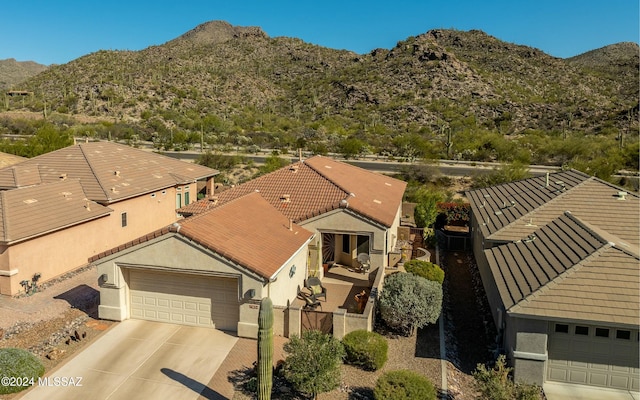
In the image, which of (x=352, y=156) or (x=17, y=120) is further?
(x=17, y=120)

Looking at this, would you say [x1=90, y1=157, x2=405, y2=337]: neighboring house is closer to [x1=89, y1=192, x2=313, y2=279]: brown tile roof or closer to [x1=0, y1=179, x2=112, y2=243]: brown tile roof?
[x1=89, y1=192, x2=313, y2=279]: brown tile roof

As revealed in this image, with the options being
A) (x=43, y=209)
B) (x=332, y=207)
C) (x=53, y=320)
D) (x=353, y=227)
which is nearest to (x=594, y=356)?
(x=353, y=227)

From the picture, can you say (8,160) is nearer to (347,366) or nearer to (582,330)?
(347,366)

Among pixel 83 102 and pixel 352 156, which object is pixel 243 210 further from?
pixel 83 102

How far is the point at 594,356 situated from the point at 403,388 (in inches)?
203

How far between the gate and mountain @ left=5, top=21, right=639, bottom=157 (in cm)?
5748

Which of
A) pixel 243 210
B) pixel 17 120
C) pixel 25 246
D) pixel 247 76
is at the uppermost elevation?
pixel 247 76

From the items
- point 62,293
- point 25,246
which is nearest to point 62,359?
point 62,293

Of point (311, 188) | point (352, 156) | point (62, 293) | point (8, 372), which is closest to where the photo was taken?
point (8, 372)

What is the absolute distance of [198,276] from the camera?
51.7 feet

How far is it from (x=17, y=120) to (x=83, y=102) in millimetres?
18689

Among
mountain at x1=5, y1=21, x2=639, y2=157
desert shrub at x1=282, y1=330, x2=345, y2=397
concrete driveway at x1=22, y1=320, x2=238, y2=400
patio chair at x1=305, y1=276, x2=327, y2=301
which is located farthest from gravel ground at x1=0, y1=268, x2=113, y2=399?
mountain at x1=5, y1=21, x2=639, y2=157

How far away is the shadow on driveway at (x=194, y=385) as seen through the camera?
39.4ft

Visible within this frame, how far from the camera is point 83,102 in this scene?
90.6 m
